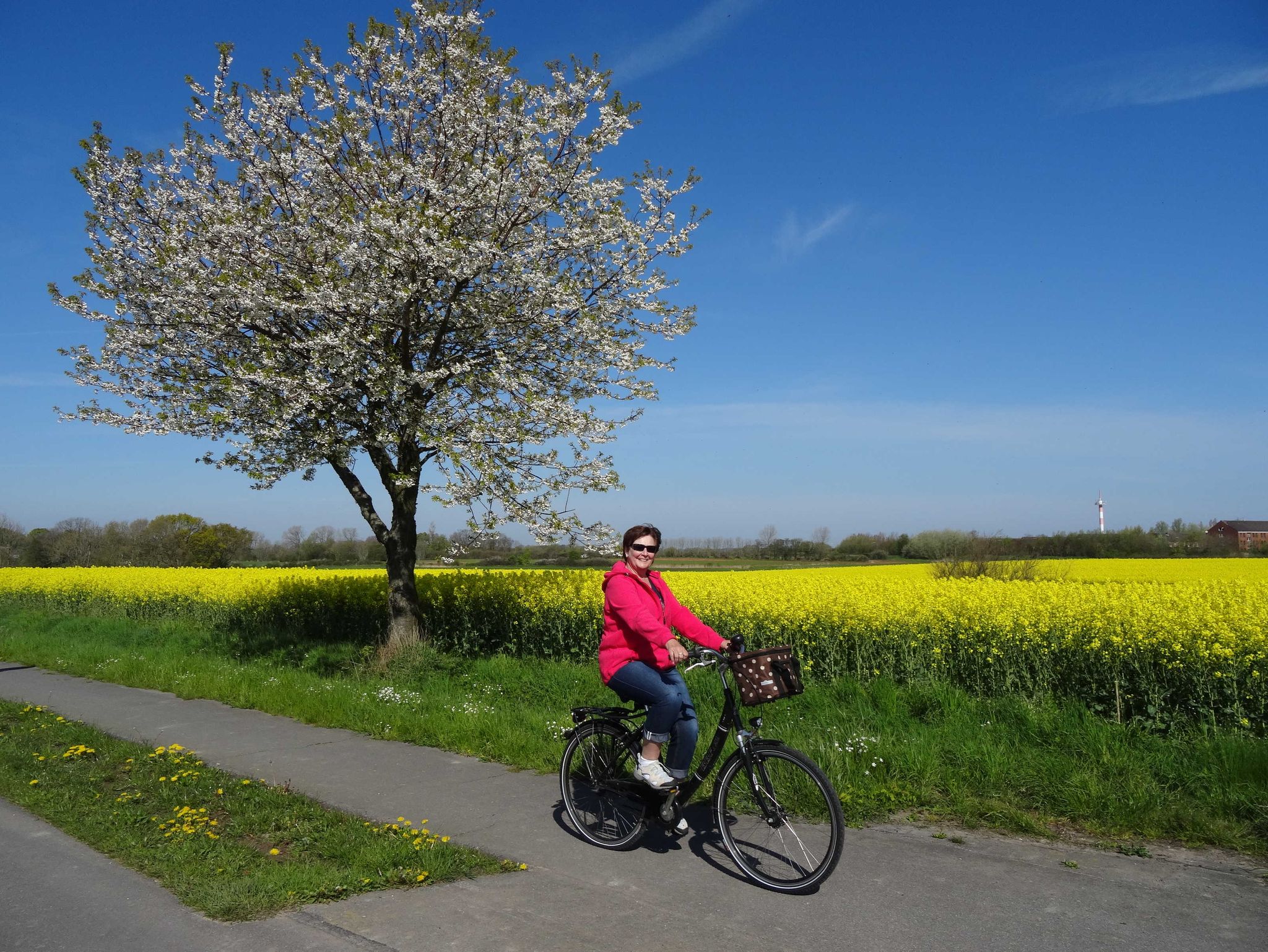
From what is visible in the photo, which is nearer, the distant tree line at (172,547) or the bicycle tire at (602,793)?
the bicycle tire at (602,793)

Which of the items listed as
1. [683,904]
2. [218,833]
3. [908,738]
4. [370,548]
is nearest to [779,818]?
[683,904]

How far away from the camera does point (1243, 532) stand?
3978cm

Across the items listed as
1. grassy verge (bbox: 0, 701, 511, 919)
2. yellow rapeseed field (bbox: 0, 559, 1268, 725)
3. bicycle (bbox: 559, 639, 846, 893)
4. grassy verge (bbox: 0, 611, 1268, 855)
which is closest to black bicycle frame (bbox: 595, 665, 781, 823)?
bicycle (bbox: 559, 639, 846, 893)

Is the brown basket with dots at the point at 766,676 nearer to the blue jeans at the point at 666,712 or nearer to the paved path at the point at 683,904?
the blue jeans at the point at 666,712

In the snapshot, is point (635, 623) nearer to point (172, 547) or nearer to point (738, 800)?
point (738, 800)

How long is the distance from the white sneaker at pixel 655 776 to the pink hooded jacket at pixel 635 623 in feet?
1.64

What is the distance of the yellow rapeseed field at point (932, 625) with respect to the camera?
23.3 ft

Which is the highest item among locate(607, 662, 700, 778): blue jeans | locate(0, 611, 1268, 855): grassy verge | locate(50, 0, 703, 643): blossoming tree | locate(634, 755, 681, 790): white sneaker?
locate(50, 0, 703, 643): blossoming tree

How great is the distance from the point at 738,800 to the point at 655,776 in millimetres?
458

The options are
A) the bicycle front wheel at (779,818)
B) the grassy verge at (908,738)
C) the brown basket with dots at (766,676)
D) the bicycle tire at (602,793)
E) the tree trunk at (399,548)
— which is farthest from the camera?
the tree trunk at (399,548)

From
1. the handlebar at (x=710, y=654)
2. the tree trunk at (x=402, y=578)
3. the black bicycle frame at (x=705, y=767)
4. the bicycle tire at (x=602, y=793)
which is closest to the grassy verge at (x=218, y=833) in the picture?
the bicycle tire at (x=602, y=793)

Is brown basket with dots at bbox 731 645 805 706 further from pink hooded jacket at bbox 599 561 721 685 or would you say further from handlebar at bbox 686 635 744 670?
pink hooded jacket at bbox 599 561 721 685

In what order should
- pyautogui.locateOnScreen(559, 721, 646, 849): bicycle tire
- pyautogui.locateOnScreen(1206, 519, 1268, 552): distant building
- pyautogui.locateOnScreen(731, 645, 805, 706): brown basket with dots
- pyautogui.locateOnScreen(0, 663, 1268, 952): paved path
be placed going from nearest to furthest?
pyautogui.locateOnScreen(0, 663, 1268, 952): paved path < pyautogui.locateOnScreen(731, 645, 805, 706): brown basket with dots < pyautogui.locateOnScreen(559, 721, 646, 849): bicycle tire < pyautogui.locateOnScreen(1206, 519, 1268, 552): distant building

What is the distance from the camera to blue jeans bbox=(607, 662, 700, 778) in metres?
4.77
